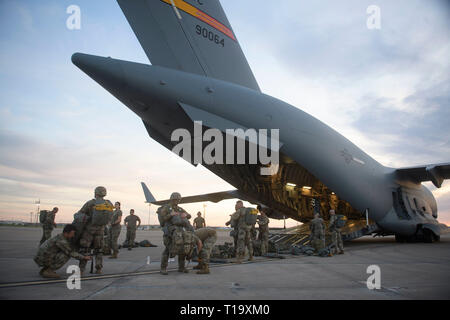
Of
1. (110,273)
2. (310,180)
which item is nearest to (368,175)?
(310,180)

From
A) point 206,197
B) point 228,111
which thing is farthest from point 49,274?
point 206,197

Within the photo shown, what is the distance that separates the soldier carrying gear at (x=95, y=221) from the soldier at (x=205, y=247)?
158 centimetres

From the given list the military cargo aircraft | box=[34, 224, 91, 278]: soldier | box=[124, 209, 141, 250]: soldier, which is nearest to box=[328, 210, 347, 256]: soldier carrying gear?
the military cargo aircraft

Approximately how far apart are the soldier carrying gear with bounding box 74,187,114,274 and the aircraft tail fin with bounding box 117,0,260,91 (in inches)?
147

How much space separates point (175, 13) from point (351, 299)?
6812 millimetres

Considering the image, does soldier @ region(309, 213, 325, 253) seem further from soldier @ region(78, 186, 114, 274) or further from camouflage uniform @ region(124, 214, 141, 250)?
soldier @ region(78, 186, 114, 274)

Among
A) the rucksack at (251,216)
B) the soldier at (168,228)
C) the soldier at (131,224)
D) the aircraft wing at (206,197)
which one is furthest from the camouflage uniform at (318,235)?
the aircraft wing at (206,197)

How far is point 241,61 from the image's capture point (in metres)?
9.00

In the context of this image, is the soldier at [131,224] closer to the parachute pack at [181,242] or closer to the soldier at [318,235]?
the soldier at [318,235]

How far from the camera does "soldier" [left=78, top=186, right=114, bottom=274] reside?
189 inches

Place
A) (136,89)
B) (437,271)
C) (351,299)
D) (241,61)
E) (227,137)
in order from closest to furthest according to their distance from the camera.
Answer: (351,299) < (437,271) < (136,89) < (227,137) < (241,61)

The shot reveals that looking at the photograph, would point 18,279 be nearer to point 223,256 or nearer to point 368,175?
point 223,256

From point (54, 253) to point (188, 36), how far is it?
18.2 feet

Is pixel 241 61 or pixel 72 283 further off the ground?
pixel 241 61
